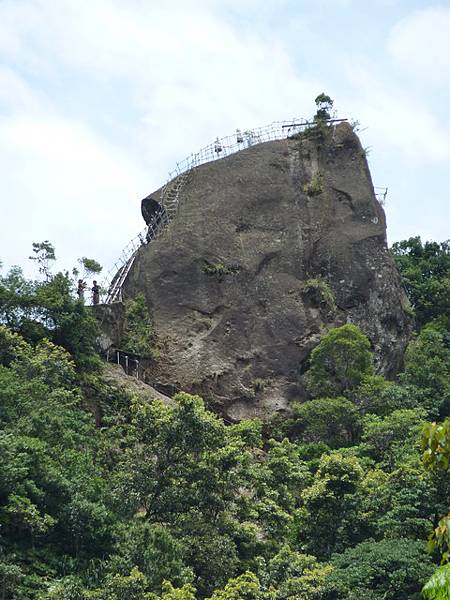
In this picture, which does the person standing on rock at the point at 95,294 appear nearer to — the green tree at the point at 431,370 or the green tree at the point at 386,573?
the green tree at the point at 431,370

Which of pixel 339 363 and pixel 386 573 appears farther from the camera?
pixel 339 363

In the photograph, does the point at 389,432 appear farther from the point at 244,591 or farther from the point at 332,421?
the point at 244,591

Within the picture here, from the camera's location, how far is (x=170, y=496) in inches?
878

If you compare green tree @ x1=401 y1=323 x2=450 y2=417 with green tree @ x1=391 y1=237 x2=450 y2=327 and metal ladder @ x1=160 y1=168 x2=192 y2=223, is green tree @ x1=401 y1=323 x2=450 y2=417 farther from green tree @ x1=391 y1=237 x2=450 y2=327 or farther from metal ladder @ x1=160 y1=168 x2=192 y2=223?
metal ladder @ x1=160 y1=168 x2=192 y2=223

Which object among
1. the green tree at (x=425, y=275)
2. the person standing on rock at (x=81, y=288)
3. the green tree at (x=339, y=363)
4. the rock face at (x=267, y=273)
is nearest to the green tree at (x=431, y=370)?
the rock face at (x=267, y=273)

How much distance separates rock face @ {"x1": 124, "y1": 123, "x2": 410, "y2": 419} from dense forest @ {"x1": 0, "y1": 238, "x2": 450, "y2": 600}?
212 inches

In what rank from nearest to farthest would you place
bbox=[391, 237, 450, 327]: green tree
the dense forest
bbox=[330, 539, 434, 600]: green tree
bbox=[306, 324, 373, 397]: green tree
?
the dense forest, bbox=[330, 539, 434, 600]: green tree, bbox=[306, 324, 373, 397]: green tree, bbox=[391, 237, 450, 327]: green tree

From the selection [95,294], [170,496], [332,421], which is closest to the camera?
[170,496]

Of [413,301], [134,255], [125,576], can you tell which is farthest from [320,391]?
[125,576]

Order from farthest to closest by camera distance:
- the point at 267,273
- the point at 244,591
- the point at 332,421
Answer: the point at 267,273 < the point at 332,421 < the point at 244,591

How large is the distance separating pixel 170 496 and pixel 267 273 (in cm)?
1698

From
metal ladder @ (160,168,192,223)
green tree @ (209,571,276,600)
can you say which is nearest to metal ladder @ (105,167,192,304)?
metal ladder @ (160,168,192,223)

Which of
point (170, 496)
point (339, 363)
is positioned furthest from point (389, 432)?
point (170, 496)

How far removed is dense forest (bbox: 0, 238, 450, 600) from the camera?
66.4ft
